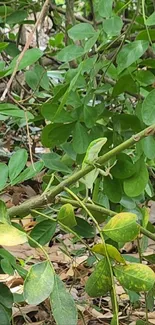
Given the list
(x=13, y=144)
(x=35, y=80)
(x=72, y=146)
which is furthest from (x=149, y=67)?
(x=13, y=144)

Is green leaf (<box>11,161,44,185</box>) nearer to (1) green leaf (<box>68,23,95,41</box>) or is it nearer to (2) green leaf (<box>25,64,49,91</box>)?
(1) green leaf (<box>68,23,95,41</box>)

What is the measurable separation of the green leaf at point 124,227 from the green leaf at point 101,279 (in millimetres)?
49

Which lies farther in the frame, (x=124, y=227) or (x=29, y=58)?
(x=29, y=58)

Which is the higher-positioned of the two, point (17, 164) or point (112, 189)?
point (17, 164)

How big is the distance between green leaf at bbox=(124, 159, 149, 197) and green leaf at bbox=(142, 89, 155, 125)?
0.34ft

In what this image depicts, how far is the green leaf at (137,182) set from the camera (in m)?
1.01

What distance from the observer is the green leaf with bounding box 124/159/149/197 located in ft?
3.33

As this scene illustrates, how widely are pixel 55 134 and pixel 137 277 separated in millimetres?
395

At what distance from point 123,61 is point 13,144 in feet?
4.63

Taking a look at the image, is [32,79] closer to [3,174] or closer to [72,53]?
[72,53]

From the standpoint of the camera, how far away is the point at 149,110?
38.1 inches

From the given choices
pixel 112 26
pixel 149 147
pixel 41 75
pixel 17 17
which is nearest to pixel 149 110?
pixel 149 147

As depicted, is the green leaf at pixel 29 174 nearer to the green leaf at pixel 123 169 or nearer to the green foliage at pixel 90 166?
the green foliage at pixel 90 166

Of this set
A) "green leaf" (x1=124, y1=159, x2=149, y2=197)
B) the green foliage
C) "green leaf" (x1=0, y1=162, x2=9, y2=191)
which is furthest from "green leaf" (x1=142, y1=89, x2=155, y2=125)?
"green leaf" (x1=0, y1=162, x2=9, y2=191)
